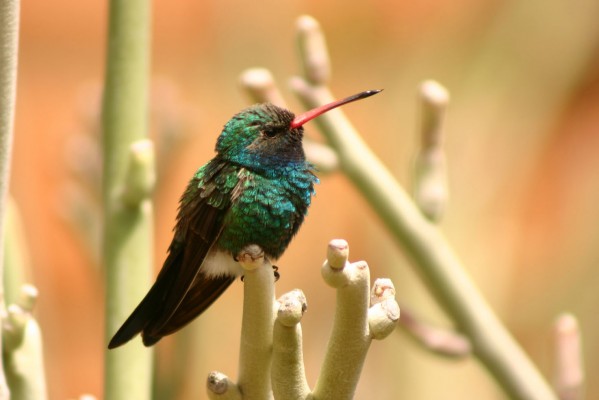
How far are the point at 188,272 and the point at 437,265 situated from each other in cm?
Result: 56

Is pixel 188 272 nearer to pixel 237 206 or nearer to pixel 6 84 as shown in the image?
pixel 237 206

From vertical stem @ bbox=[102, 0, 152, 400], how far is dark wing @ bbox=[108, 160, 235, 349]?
33 millimetres

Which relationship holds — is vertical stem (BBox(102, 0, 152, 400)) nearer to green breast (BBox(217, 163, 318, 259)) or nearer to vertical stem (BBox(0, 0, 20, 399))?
green breast (BBox(217, 163, 318, 259))

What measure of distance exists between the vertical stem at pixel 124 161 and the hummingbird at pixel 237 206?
0.05m

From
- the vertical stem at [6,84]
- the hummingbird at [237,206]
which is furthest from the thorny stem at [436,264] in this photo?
the vertical stem at [6,84]

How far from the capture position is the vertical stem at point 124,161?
1376mm

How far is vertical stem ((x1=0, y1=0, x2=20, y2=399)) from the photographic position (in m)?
1.09

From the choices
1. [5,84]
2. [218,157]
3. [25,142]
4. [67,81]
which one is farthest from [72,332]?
[5,84]

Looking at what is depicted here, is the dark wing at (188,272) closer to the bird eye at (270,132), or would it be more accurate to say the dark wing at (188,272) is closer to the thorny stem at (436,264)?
the bird eye at (270,132)

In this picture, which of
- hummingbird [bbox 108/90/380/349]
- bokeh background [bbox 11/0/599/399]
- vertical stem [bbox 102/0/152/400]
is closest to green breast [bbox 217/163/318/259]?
hummingbird [bbox 108/90/380/349]

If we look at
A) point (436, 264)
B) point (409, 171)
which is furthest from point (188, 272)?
point (409, 171)

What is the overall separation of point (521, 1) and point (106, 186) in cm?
166

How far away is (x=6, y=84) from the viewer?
1.11 metres

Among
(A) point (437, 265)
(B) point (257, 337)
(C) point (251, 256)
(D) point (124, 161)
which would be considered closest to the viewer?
(B) point (257, 337)
